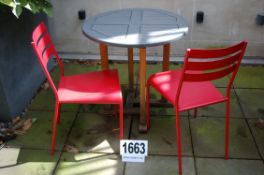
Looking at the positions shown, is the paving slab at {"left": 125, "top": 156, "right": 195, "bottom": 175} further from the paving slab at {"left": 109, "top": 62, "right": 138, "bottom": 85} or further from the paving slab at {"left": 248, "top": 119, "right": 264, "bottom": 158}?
the paving slab at {"left": 109, "top": 62, "right": 138, "bottom": 85}

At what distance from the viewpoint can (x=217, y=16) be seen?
387 centimetres

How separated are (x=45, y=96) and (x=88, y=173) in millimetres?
1298

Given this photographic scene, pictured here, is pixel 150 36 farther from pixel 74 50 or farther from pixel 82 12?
pixel 74 50

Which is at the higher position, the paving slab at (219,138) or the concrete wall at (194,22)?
the concrete wall at (194,22)

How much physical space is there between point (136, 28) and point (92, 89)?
0.63 meters

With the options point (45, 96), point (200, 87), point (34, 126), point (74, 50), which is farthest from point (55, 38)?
point (200, 87)

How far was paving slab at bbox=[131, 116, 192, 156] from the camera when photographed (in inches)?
104

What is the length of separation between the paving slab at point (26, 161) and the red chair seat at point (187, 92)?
1055 mm

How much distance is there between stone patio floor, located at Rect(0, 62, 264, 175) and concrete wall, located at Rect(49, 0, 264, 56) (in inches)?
35.3

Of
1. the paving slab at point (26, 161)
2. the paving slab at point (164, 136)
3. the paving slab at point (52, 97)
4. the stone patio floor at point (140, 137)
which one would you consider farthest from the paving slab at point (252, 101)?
the paving slab at point (26, 161)

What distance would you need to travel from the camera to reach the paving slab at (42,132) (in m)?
2.75

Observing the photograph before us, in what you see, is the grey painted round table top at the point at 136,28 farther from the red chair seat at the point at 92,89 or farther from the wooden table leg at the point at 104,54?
the red chair seat at the point at 92,89

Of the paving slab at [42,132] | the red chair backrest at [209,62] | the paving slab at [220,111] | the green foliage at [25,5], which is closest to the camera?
the red chair backrest at [209,62]

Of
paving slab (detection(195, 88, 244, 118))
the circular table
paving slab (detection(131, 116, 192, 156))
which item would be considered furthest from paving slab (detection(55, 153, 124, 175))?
paving slab (detection(195, 88, 244, 118))
